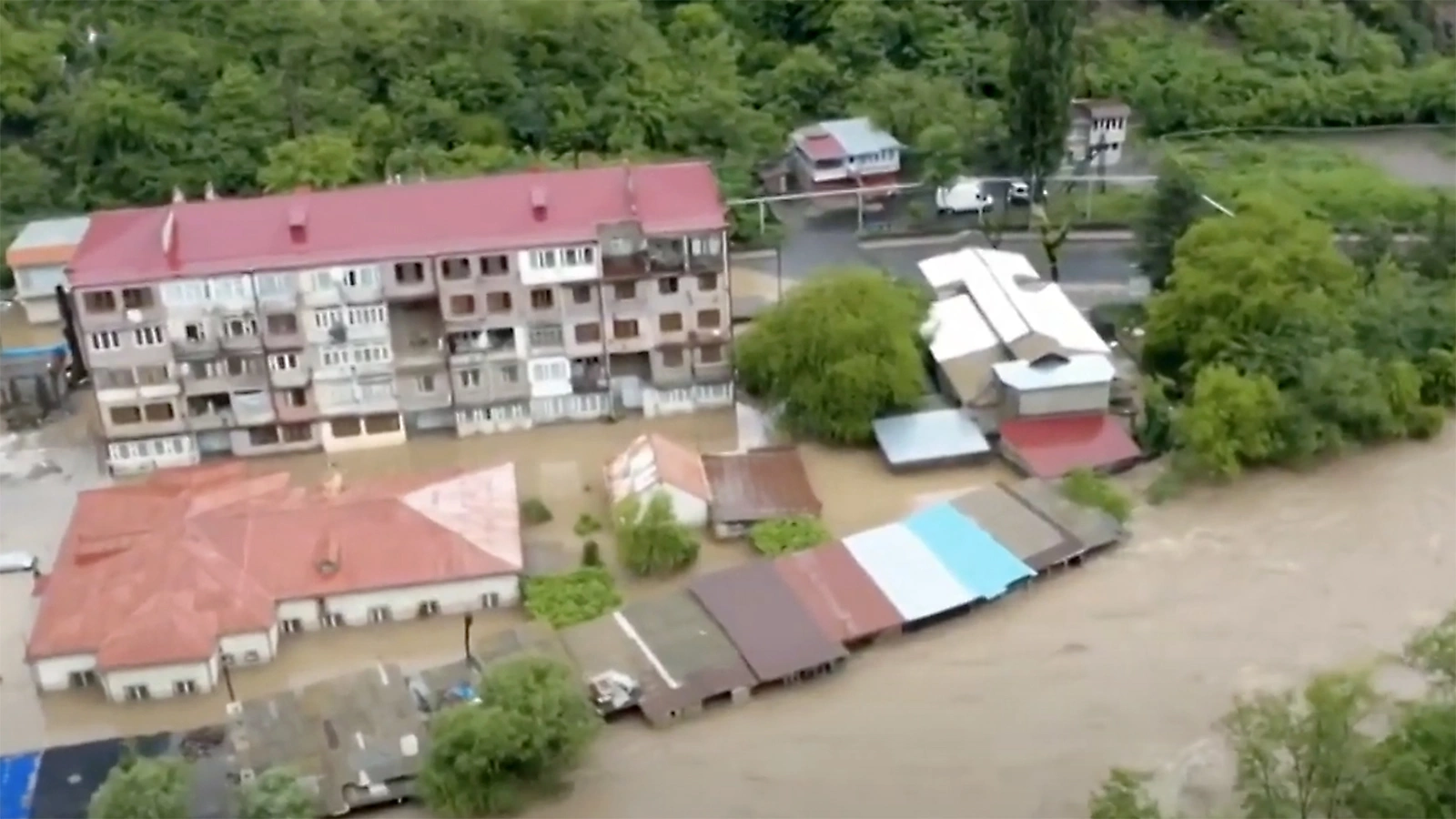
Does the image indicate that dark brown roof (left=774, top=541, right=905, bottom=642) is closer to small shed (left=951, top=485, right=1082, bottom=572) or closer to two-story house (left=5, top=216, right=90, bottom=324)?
small shed (left=951, top=485, right=1082, bottom=572)

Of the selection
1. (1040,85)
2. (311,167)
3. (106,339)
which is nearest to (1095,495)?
(1040,85)

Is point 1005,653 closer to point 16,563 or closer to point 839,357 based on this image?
point 839,357

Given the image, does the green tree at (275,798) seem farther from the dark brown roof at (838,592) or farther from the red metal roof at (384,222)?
the red metal roof at (384,222)

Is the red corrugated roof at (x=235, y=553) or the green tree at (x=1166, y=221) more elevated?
the green tree at (x=1166, y=221)

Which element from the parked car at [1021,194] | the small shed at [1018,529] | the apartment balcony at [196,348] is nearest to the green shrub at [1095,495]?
the small shed at [1018,529]

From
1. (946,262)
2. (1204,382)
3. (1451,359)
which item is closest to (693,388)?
(946,262)

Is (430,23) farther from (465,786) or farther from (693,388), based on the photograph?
(465,786)
